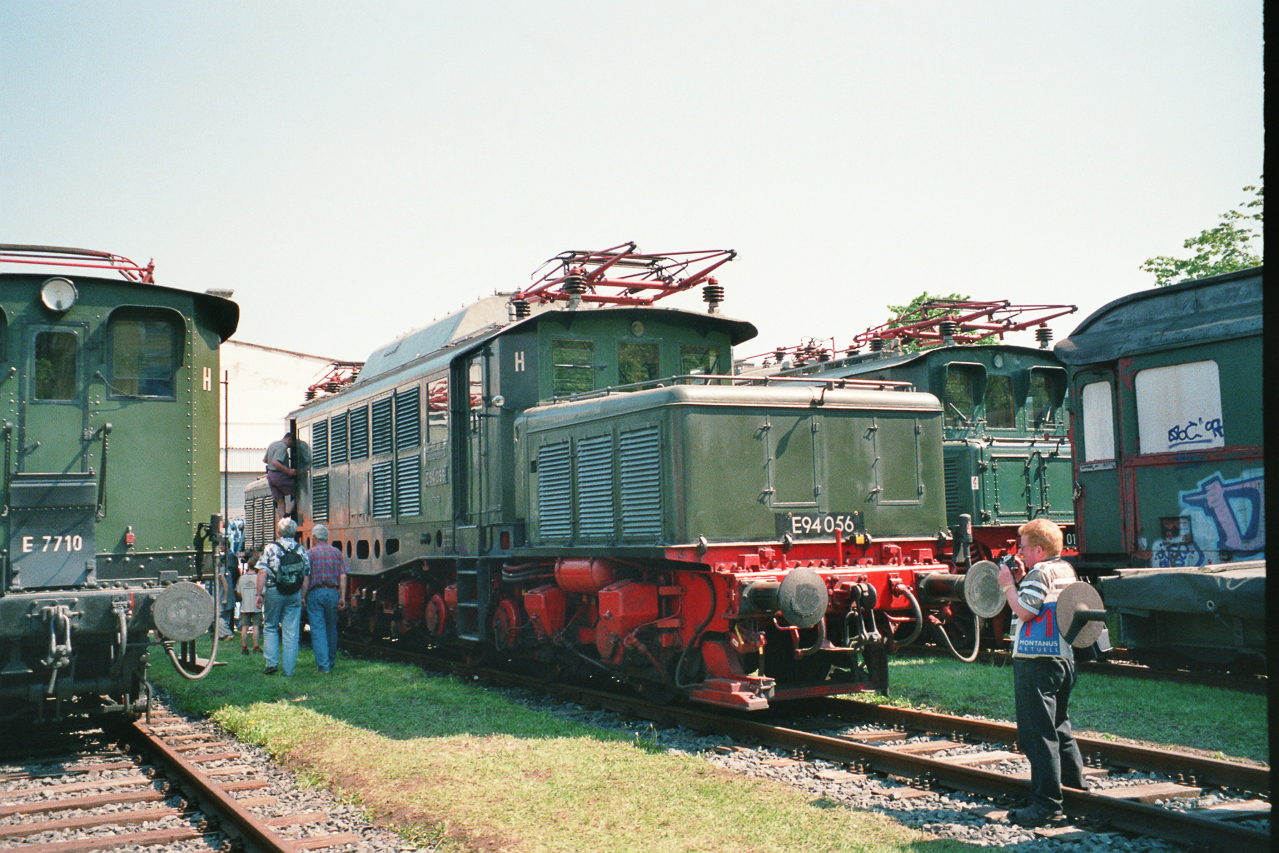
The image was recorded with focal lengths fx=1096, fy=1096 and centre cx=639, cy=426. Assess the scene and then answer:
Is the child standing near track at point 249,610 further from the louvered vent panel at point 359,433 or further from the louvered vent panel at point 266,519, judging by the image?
the louvered vent panel at point 266,519

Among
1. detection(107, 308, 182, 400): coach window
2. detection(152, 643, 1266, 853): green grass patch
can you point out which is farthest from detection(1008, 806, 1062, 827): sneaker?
detection(107, 308, 182, 400): coach window

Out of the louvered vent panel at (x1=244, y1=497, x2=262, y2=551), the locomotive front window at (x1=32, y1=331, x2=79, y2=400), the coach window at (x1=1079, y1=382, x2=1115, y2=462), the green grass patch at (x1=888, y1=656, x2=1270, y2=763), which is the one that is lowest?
the green grass patch at (x1=888, y1=656, x2=1270, y2=763)

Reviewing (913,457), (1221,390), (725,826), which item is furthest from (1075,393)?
(725,826)

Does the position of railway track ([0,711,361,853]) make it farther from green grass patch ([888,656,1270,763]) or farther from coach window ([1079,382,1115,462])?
coach window ([1079,382,1115,462])

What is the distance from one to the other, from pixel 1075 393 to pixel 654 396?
548 cm

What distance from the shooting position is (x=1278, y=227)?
5.14ft

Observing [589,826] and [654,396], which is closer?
[589,826]

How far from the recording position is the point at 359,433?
50.2 feet

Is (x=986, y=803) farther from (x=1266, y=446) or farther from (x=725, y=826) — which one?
(x=1266, y=446)

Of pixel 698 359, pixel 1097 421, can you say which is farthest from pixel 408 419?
pixel 1097 421

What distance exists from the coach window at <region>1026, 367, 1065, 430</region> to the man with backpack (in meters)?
10.0

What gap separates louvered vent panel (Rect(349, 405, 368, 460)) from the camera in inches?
594

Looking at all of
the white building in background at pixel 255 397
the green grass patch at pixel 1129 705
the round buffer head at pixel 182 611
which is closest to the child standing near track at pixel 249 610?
the round buffer head at pixel 182 611

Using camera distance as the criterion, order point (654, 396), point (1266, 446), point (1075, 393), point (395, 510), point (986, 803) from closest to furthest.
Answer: point (1266, 446)
point (986, 803)
point (654, 396)
point (1075, 393)
point (395, 510)
